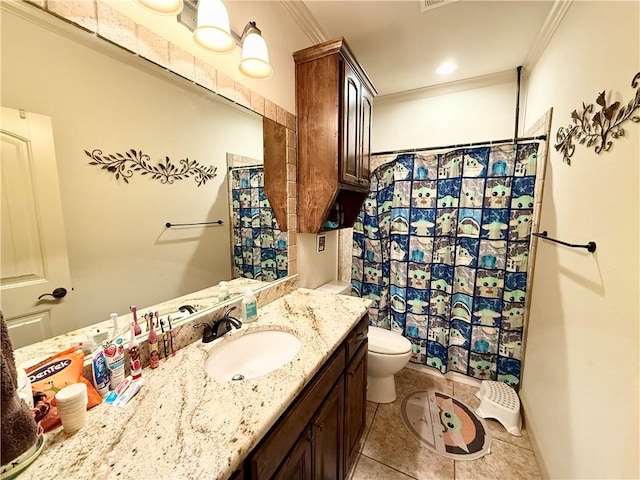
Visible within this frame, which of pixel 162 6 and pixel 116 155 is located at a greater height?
pixel 162 6

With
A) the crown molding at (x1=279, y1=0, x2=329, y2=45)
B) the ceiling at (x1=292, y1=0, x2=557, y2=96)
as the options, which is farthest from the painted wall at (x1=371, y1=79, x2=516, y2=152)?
the crown molding at (x1=279, y1=0, x2=329, y2=45)

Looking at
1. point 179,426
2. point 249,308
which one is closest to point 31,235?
point 179,426

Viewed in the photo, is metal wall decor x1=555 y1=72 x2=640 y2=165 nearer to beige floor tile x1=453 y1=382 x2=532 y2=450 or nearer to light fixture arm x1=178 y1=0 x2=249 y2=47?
light fixture arm x1=178 y1=0 x2=249 y2=47

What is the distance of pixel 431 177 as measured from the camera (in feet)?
6.38

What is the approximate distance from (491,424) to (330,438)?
132 cm

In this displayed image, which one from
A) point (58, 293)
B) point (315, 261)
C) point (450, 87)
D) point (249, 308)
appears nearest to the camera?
point (58, 293)

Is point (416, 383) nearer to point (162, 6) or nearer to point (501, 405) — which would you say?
point (501, 405)

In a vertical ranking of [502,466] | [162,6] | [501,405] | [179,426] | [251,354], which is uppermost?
[162,6]

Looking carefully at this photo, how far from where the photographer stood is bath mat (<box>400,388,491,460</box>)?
1.49 m

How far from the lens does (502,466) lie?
1390 millimetres

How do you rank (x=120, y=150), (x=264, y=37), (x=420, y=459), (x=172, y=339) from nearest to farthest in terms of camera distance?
(x=120, y=150)
(x=172, y=339)
(x=264, y=37)
(x=420, y=459)

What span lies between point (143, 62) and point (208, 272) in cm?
81

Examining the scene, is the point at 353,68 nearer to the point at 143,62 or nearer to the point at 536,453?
the point at 143,62

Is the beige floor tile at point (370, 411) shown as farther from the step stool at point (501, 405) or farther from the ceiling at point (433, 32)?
the ceiling at point (433, 32)
